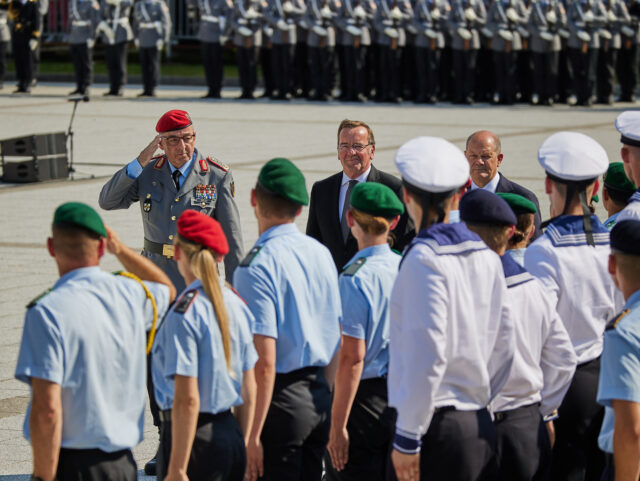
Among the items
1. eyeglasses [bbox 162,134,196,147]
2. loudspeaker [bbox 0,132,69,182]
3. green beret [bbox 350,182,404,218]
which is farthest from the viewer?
loudspeaker [bbox 0,132,69,182]

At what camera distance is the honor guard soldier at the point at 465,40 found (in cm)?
2436

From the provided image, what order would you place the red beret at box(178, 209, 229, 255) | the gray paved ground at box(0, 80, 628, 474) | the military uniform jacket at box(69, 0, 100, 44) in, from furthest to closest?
the military uniform jacket at box(69, 0, 100, 44) → the gray paved ground at box(0, 80, 628, 474) → the red beret at box(178, 209, 229, 255)

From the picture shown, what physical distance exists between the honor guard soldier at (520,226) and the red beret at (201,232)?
1124mm

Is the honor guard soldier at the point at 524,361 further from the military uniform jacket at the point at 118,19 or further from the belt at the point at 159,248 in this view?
the military uniform jacket at the point at 118,19

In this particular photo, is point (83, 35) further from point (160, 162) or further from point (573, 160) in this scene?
point (573, 160)

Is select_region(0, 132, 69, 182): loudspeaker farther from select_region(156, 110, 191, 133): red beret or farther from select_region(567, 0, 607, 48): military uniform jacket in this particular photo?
select_region(567, 0, 607, 48): military uniform jacket

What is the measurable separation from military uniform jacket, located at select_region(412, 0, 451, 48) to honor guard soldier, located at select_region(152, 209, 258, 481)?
21034 mm

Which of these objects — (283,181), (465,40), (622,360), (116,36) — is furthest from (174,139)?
(116,36)

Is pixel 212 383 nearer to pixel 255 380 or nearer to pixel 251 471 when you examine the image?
pixel 255 380

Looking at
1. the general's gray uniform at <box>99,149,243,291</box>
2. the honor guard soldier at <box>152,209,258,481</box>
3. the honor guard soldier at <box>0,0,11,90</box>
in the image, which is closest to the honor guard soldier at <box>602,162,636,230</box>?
the general's gray uniform at <box>99,149,243,291</box>

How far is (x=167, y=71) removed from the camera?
33719 mm

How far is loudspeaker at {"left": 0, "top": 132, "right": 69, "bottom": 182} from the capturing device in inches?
563

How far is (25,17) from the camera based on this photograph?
26.0m

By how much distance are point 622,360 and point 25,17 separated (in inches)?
947
